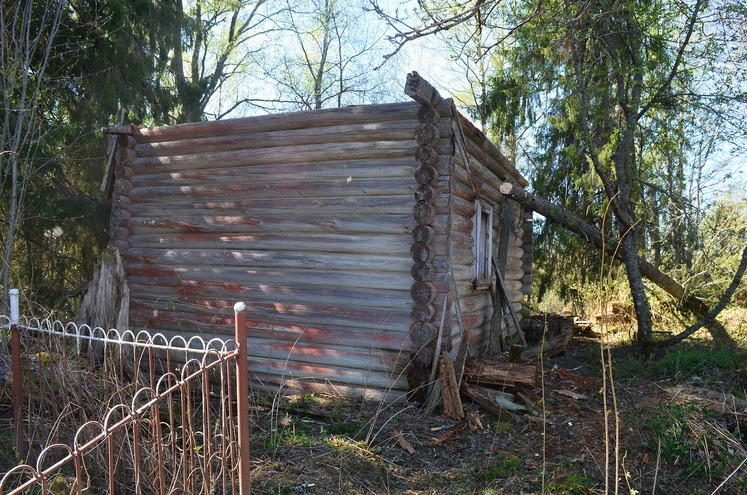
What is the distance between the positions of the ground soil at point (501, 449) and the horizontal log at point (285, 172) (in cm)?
284

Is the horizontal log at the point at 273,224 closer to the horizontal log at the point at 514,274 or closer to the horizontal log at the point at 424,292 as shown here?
the horizontal log at the point at 424,292

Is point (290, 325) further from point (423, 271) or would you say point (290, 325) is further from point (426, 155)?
point (426, 155)

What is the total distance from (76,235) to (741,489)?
34.4 feet

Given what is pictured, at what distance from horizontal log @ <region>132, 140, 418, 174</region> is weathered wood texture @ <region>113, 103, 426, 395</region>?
17mm

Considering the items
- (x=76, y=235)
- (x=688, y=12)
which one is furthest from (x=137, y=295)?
(x=688, y=12)

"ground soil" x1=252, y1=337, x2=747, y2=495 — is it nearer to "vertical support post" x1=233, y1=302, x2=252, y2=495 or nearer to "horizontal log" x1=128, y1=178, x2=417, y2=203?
"vertical support post" x1=233, y1=302, x2=252, y2=495

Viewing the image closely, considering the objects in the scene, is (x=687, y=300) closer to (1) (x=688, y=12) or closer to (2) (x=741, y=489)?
(1) (x=688, y=12)

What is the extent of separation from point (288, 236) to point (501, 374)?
10.8 feet

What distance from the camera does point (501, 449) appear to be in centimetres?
594

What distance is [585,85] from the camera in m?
10.3

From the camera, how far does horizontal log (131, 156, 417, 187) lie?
7418 millimetres

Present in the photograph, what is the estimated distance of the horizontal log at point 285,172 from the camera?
742cm

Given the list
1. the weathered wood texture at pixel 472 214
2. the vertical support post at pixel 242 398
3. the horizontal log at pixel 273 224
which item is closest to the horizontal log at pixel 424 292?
the weathered wood texture at pixel 472 214

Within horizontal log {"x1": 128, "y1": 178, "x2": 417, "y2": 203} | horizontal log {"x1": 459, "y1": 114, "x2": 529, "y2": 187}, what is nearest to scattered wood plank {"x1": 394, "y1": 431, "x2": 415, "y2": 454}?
horizontal log {"x1": 128, "y1": 178, "x2": 417, "y2": 203}
